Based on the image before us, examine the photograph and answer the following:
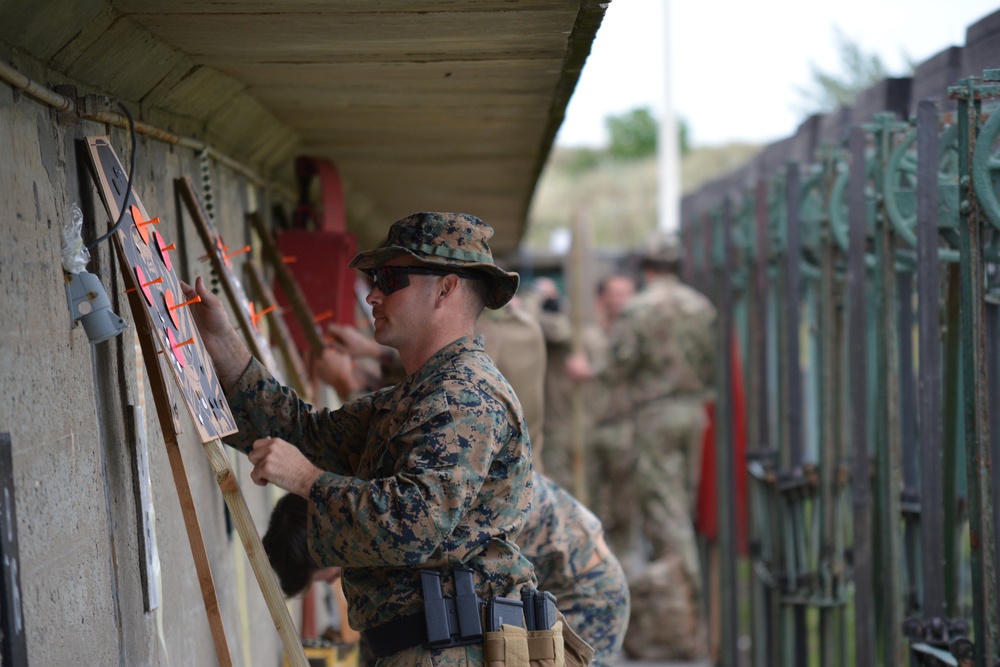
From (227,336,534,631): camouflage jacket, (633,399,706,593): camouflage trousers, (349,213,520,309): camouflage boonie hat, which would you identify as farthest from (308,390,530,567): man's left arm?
(633,399,706,593): camouflage trousers

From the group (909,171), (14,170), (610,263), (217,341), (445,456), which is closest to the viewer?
(14,170)

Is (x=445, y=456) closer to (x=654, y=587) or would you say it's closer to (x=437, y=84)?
(x=437, y=84)

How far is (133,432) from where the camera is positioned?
2.80 metres

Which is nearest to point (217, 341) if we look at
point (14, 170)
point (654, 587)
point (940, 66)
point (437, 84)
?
point (14, 170)

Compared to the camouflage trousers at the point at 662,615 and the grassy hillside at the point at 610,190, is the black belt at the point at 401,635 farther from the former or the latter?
the grassy hillside at the point at 610,190

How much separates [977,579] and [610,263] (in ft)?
50.9

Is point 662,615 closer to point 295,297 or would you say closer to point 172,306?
point 295,297

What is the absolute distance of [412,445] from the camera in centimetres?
265

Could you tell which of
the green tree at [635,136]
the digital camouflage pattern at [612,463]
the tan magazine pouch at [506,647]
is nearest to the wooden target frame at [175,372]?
the tan magazine pouch at [506,647]

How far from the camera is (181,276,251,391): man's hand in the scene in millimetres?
3006

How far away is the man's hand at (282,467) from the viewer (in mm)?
2670

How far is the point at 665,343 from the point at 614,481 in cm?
173

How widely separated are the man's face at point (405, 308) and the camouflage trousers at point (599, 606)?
1353 mm

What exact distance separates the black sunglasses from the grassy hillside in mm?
26190
